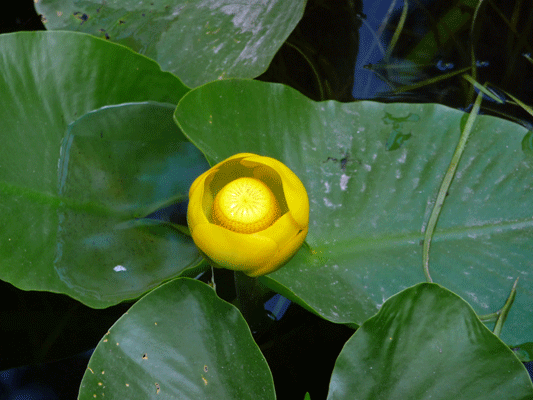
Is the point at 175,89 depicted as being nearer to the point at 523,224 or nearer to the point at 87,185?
the point at 87,185

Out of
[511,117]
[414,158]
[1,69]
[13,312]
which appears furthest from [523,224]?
[13,312]

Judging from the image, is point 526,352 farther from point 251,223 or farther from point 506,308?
point 251,223

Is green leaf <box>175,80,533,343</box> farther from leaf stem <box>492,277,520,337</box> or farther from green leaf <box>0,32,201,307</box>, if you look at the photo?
green leaf <box>0,32,201,307</box>

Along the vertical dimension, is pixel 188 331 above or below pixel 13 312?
above

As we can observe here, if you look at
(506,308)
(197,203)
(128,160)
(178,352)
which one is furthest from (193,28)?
(506,308)

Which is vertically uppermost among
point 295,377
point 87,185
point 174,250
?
point 87,185

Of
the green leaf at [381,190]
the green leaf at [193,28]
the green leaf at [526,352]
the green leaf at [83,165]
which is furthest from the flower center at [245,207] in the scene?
the green leaf at [526,352]

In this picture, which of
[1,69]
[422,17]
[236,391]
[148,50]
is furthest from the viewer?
[422,17]
